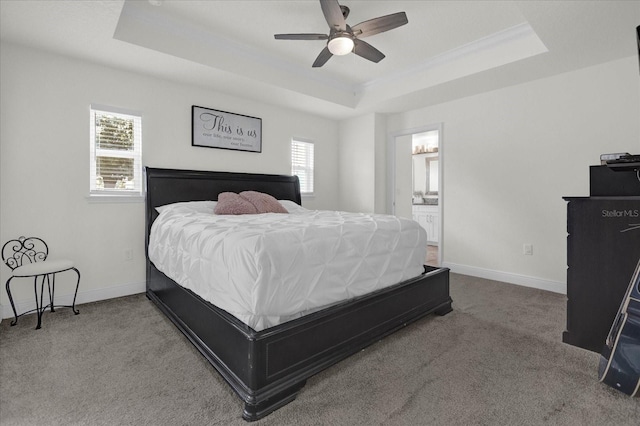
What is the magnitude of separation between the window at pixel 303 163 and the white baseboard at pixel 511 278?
2.42 metres

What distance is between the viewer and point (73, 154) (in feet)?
9.96

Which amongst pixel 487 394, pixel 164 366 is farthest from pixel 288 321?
pixel 487 394

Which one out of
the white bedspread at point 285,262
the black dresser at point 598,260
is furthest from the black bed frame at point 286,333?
the black dresser at point 598,260

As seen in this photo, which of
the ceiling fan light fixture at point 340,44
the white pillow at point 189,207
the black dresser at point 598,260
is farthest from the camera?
the white pillow at point 189,207

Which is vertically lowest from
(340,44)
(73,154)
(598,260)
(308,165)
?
(598,260)

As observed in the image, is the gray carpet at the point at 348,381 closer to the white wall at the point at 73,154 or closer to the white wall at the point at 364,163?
the white wall at the point at 73,154

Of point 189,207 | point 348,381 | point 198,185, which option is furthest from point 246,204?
point 348,381

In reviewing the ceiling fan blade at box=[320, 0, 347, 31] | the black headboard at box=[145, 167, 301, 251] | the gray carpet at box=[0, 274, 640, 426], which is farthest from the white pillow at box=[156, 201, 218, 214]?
the ceiling fan blade at box=[320, 0, 347, 31]

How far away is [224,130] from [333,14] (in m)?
2.28

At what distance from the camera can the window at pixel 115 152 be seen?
319cm

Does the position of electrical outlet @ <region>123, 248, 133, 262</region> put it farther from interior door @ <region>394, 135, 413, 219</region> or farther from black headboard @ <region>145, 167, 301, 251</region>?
interior door @ <region>394, 135, 413, 219</region>

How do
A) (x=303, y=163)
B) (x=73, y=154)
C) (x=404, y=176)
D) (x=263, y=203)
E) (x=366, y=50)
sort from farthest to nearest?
(x=404, y=176), (x=303, y=163), (x=263, y=203), (x=73, y=154), (x=366, y=50)

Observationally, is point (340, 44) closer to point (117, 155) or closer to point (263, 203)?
point (263, 203)

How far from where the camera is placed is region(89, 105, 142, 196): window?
10.5 ft
